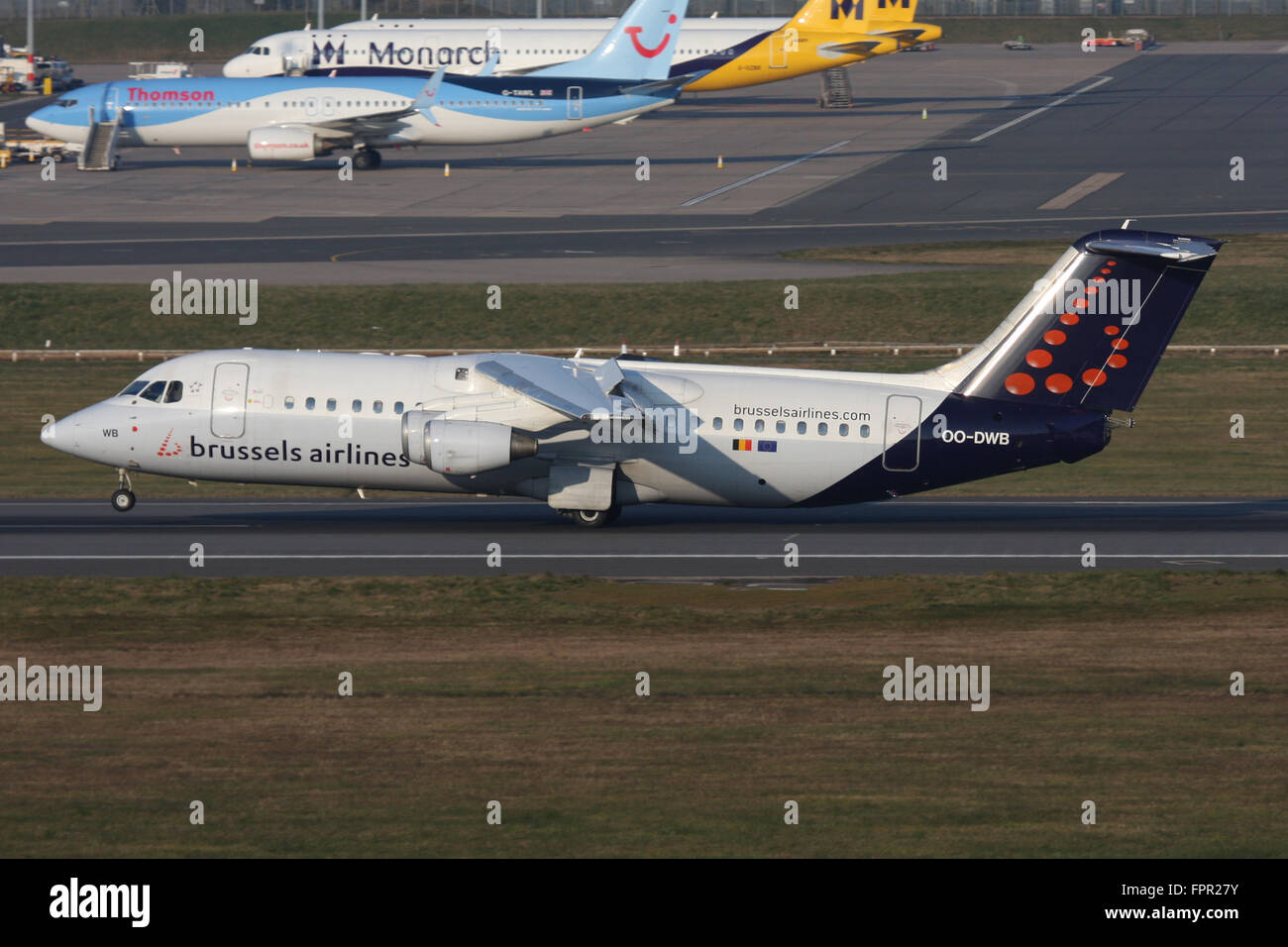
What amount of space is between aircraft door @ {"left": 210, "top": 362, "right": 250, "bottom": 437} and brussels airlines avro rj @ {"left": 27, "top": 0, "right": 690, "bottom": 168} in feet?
196

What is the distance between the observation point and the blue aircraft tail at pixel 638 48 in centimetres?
9694

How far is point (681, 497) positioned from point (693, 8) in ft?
519

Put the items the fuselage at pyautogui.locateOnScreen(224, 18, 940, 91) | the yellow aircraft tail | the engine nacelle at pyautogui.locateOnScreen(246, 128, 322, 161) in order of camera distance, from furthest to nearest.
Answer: the fuselage at pyautogui.locateOnScreen(224, 18, 940, 91), the yellow aircraft tail, the engine nacelle at pyautogui.locateOnScreen(246, 128, 322, 161)

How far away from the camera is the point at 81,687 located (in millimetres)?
27016

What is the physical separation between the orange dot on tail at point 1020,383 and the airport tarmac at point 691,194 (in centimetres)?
3302

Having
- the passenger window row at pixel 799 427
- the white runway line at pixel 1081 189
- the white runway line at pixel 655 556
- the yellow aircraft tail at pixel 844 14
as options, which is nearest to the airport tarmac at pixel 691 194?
the white runway line at pixel 1081 189

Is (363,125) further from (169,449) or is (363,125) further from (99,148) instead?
(169,449)

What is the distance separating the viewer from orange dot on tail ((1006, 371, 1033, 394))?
3731 centimetres

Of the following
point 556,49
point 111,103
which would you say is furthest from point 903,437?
point 556,49

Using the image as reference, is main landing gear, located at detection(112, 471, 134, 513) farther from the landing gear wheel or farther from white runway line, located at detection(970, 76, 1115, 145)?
white runway line, located at detection(970, 76, 1115, 145)

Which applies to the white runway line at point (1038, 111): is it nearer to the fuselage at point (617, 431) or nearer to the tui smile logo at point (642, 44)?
the tui smile logo at point (642, 44)

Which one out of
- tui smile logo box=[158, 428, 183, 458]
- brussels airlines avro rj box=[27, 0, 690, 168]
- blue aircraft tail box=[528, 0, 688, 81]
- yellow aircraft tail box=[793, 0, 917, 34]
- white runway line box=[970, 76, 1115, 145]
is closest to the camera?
tui smile logo box=[158, 428, 183, 458]

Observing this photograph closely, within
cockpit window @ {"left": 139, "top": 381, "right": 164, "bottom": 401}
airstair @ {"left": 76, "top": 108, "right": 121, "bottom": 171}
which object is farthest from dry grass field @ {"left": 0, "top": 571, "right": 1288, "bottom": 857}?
airstair @ {"left": 76, "top": 108, "right": 121, "bottom": 171}

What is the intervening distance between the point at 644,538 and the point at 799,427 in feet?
14.4
